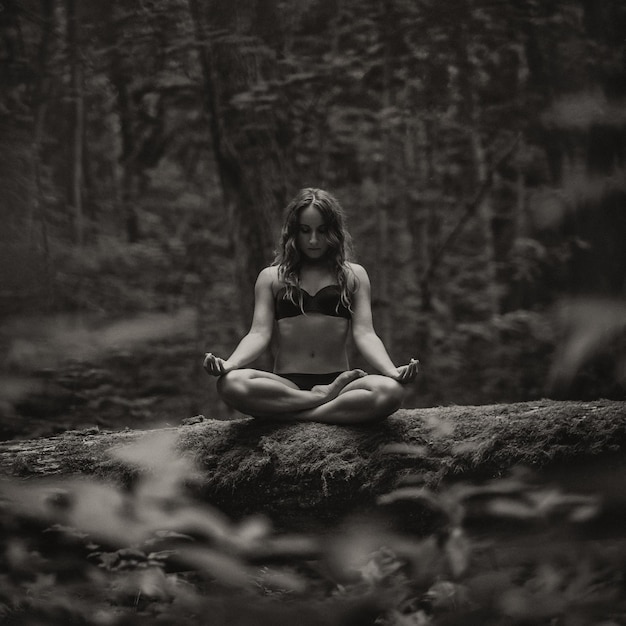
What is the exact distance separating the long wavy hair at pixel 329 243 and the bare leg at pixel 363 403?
Result: 450 millimetres

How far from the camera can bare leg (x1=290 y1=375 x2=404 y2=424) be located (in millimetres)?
2975

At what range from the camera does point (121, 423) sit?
6711 mm

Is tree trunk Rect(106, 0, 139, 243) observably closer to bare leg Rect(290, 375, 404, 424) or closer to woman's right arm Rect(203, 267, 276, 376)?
woman's right arm Rect(203, 267, 276, 376)

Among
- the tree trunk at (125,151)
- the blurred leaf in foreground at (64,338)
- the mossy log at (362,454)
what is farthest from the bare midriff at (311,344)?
the tree trunk at (125,151)

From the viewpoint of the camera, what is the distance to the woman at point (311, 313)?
3.15 metres

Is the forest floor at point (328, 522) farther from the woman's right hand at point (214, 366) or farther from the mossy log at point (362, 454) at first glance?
the woman's right hand at point (214, 366)

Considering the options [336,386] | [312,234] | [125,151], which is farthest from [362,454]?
[125,151]

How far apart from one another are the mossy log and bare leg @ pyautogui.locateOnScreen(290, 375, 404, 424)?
1.9 inches

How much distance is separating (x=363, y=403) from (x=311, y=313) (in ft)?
1.67

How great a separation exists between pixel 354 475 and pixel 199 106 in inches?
224

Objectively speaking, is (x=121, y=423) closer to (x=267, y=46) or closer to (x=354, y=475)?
(x=267, y=46)

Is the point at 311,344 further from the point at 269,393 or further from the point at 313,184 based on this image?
the point at 313,184

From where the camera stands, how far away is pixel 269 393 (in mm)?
3041

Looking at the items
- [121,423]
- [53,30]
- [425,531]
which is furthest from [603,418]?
[53,30]
